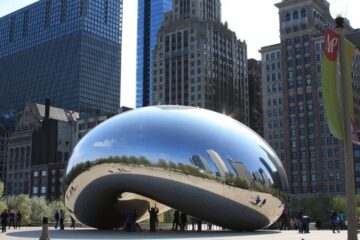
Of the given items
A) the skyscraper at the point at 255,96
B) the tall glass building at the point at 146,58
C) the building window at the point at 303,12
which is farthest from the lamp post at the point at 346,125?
the tall glass building at the point at 146,58

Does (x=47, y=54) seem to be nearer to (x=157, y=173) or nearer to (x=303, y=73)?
(x=303, y=73)

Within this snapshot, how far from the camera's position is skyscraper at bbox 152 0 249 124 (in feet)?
461

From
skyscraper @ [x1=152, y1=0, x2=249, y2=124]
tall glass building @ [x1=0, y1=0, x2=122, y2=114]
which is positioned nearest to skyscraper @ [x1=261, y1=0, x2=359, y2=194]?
skyscraper @ [x1=152, y1=0, x2=249, y2=124]

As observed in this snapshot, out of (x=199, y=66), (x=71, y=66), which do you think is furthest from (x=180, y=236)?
(x=71, y=66)

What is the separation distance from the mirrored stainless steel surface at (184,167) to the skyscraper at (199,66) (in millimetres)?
113478

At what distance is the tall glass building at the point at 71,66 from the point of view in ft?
592

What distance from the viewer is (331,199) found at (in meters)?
97.4

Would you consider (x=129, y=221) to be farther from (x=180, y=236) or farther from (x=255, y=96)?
(x=255, y=96)

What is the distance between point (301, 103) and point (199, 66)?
30623 millimetres

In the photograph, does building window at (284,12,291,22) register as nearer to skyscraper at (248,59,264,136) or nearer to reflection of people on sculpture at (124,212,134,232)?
skyscraper at (248,59,264,136)

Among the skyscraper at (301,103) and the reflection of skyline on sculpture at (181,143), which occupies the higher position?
the skyscraper at (301,103)

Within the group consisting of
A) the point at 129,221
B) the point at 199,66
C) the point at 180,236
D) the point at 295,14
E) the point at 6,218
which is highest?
the point at 295,14

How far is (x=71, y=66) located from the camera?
180 m

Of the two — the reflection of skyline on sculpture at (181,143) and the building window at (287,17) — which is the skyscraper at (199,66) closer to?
the building window at (287,17)
